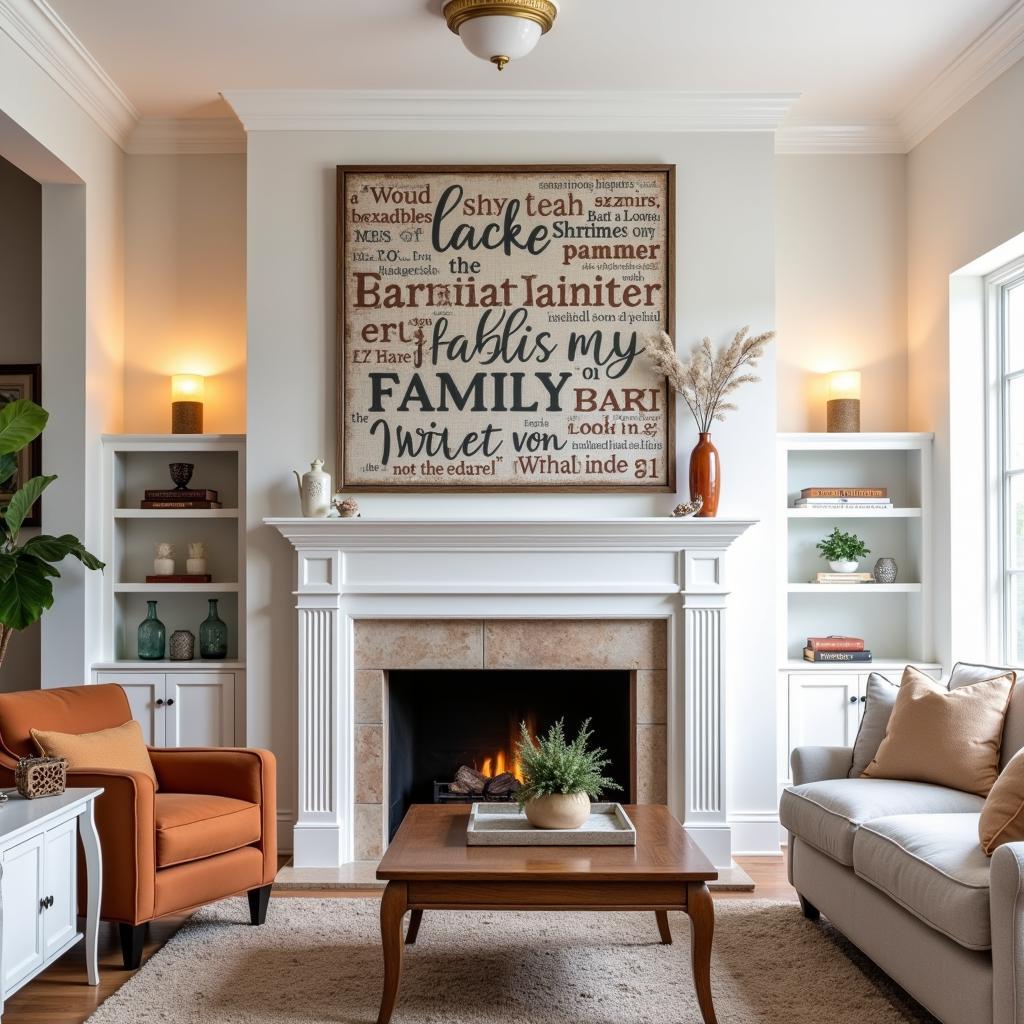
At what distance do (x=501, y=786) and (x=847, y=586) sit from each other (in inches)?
68.3

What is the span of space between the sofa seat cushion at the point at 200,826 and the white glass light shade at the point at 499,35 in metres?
2.72

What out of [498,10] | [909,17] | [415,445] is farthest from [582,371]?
[909,17]

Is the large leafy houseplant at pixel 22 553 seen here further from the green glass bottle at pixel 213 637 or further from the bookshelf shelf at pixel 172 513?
the green glass bottle at pixel 213 637

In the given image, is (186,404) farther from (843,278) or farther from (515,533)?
(843,278)

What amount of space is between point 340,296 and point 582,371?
106cm

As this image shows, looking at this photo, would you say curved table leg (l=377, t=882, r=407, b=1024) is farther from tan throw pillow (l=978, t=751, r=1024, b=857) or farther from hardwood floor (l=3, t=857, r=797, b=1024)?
tan throw pillow (l=978, t=751, r=1024, b=857)

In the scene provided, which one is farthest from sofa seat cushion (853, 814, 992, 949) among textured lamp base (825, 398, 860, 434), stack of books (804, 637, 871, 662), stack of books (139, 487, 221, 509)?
stack of books (139, 487, 221, 509)

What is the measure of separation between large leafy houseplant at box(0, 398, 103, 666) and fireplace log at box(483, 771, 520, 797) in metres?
1.96

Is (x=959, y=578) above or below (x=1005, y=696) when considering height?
above

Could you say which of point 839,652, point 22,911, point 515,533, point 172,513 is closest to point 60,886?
point 22,911

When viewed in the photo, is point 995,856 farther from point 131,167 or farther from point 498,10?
point 131,167

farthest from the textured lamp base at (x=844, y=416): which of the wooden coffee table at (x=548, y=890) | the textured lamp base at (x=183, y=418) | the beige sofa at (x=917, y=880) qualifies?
the textured lamp base at (x=183, y=418)

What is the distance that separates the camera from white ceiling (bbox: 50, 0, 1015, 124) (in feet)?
12.6

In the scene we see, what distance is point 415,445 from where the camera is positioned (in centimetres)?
456
